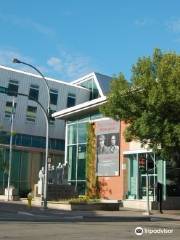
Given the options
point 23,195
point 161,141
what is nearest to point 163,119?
point 161,141

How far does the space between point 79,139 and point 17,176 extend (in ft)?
54.0

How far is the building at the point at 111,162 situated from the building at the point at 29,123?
42.9 ft

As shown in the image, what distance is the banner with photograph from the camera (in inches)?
1754

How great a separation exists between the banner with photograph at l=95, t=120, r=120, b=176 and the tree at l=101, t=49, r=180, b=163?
1231 cm

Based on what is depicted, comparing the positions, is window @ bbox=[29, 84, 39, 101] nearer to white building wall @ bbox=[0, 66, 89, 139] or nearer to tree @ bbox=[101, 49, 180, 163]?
white building wall @ bbox=[0, 66, 89, 139]

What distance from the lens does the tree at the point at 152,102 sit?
29672 millimetres

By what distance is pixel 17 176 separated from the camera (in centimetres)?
6369

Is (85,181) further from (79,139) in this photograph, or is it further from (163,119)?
(163,119)

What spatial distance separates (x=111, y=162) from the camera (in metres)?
44.7

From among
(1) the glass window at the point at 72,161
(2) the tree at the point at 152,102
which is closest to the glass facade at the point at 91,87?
(1) the glass window at the point at 72,161

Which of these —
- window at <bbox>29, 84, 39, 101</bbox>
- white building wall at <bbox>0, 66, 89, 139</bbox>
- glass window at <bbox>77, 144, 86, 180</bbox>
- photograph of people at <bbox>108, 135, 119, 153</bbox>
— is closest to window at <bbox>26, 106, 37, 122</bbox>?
white building wall at <bbox>0, 66, 89, 139</bbox>

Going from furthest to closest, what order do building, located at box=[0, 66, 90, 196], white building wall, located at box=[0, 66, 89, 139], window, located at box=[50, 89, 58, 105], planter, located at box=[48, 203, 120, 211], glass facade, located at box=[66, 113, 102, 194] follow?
window, located at box=[50, 89, 58, 105], white building wall, located at box=[0, 66, 89, 139], building, located at box=[0, 66, 90, 196], glass facade, located at box=[66, 113, 102, 194], planter, located at box=[48, 203, 120, 211]

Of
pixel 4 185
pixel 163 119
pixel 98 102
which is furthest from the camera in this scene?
pixel 4 185

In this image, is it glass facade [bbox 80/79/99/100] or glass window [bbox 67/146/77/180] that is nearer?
glass window [bbox 67/146/77/180]
